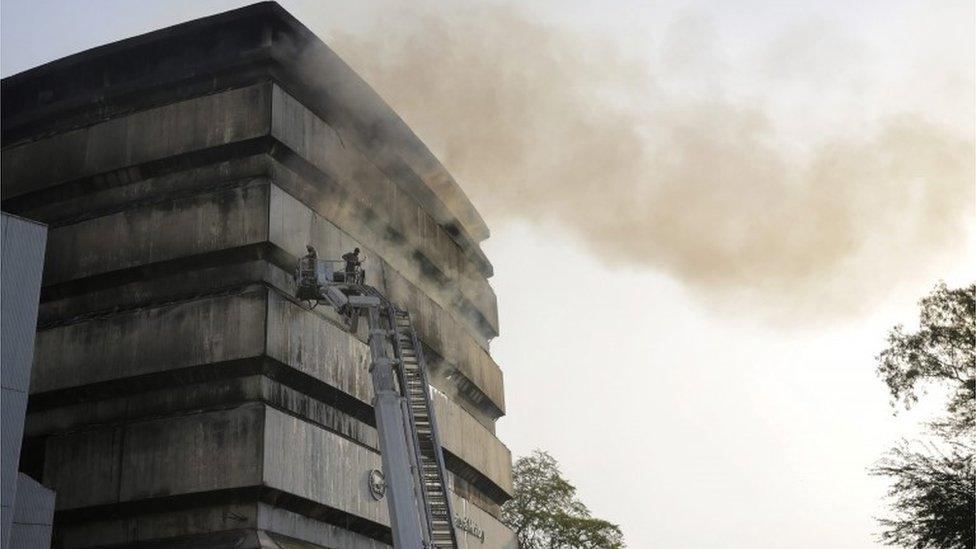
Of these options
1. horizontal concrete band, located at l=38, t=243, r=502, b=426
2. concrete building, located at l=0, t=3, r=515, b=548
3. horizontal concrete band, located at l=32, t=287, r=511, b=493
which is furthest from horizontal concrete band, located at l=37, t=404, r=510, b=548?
horizontal concrete band, located at l=38, t=243, r=502, b=426

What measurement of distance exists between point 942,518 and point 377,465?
1729cm

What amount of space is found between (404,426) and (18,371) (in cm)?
877

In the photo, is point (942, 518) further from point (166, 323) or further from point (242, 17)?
point (242, 17)

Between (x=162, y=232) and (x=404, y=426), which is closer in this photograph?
(x=404, y=426)

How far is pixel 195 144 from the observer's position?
104 feet

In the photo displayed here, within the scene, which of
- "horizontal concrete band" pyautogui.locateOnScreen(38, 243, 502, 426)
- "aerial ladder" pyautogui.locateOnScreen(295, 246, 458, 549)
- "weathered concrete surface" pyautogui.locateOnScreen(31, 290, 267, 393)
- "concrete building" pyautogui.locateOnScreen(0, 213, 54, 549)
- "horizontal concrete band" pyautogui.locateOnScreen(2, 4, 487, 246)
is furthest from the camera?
"horizontal concrete band" pyautogui.locateOnScreen(2, 4, 487, 246)

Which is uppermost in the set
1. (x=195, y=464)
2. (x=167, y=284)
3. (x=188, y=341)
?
(x=167, y=284)

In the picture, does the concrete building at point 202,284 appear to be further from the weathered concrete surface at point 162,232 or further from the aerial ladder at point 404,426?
the aerial ladder at point 404,426

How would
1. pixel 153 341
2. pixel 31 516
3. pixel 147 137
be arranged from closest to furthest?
pixel 31 516 → pixel 153 341 → pixel 147 137

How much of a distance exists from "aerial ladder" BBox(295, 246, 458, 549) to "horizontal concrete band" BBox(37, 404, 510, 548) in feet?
17.7

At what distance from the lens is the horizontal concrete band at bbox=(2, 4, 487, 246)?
32.8 metres

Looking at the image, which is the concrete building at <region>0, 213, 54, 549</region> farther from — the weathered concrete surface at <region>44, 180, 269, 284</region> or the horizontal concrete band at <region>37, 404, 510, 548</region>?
the weathered concrete surface at <region>44, 180, 269, 284</region>

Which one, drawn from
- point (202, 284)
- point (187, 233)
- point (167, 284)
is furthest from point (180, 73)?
point (202, 284)

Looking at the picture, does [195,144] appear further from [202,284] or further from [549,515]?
[549,515]
